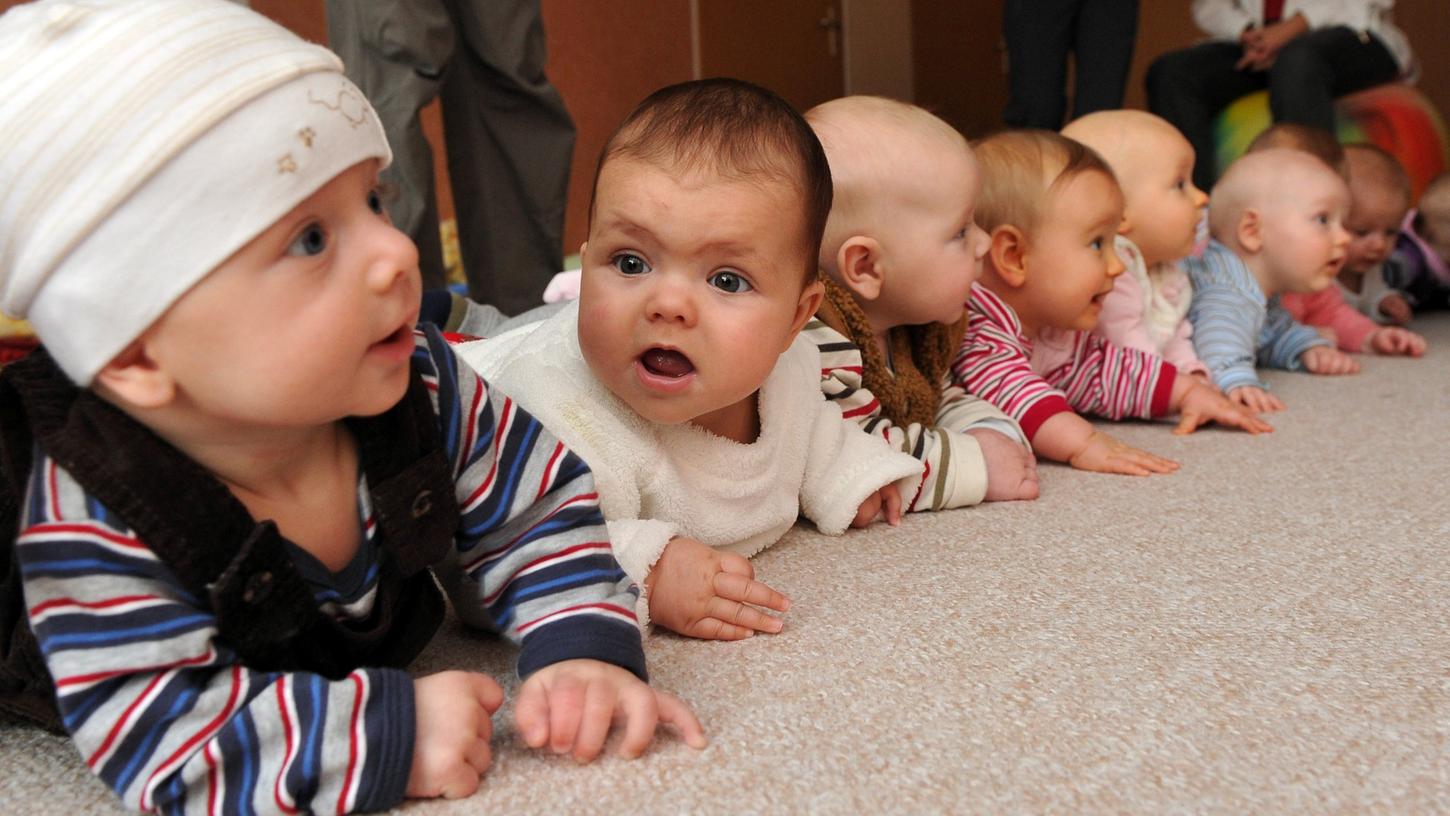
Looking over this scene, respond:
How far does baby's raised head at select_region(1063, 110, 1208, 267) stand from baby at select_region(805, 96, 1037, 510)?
0.59 meters

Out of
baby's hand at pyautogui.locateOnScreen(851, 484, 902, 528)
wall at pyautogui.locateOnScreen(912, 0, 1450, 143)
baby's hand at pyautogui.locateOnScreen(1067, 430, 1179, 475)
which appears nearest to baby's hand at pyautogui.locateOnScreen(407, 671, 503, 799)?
baby's hand at pyautogui.locateOnScreen(851, 484, 902, 528)

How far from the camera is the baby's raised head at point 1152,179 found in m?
1.73

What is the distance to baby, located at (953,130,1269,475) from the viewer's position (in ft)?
4.50

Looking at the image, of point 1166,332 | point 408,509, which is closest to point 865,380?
point 408,509

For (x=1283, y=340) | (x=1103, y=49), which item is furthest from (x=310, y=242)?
(x=1103, y=49)

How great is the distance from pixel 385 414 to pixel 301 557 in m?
0.09

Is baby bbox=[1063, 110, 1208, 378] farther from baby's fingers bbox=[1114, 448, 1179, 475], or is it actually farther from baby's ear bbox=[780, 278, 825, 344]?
baby's ear bbox=[780, 278, 825, 344]

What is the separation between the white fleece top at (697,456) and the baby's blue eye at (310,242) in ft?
1.07

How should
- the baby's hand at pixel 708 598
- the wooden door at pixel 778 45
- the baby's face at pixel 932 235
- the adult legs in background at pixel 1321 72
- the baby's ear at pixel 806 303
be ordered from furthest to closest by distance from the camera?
1. the wooden door at pixel 778 45
2. the adult legs in background at pixel 1321 72
3. the baby's face at pixel 932 235
4. the baby's ear at pixel 806 303
5. the baby's hand at pixel 708 598

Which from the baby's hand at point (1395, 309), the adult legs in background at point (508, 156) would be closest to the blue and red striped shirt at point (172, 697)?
the adult legs in background at point (508, 156)

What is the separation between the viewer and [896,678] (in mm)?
736

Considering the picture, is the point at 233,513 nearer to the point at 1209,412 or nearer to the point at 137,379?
the point at 137,379

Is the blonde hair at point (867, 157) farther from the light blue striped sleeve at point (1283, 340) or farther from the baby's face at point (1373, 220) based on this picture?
the baby's face at point (1373, 220)

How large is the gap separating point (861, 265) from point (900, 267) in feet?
0.14
